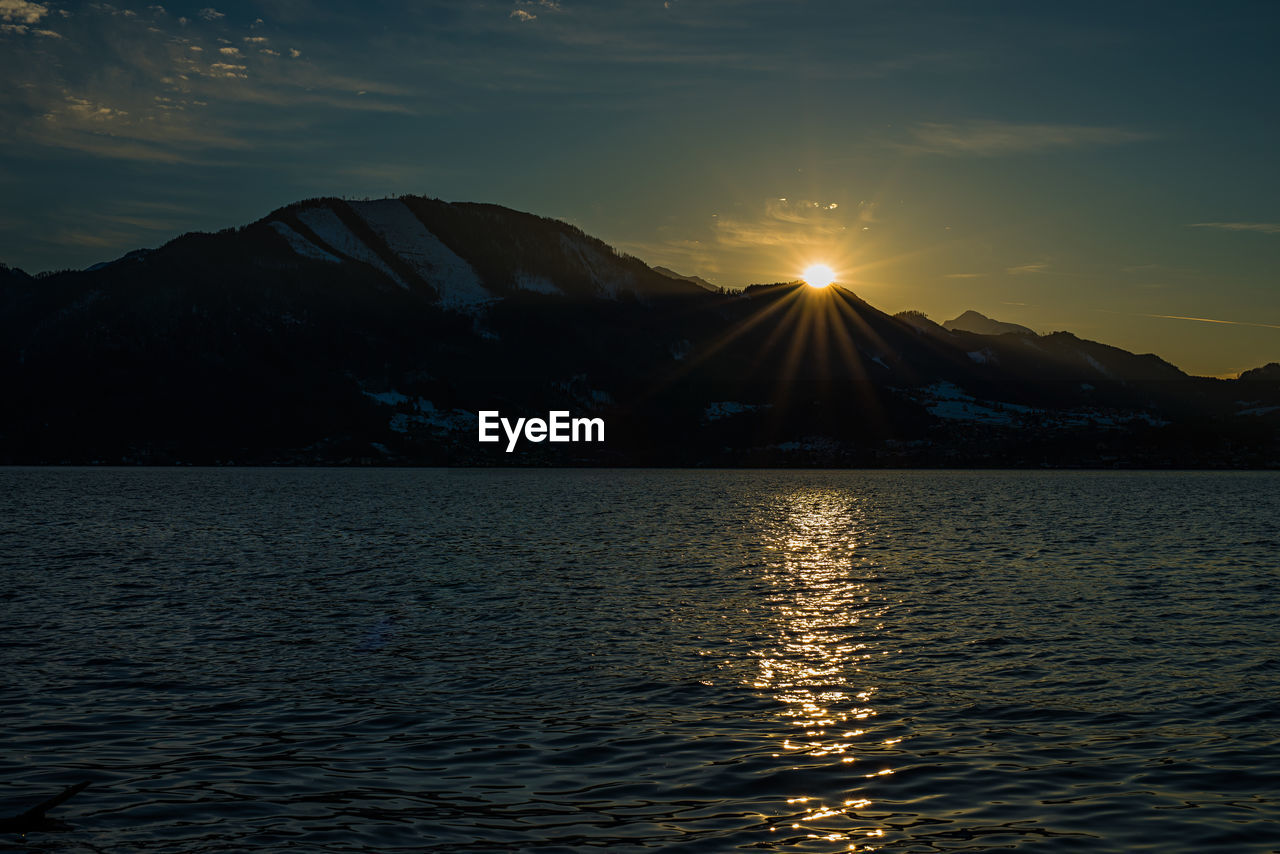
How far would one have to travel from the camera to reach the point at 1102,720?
27562mm

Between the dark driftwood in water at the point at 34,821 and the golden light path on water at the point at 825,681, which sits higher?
the dark driftwood in water at the point at 34,821

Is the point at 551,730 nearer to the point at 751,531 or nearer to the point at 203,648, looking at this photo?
the point at 203,648

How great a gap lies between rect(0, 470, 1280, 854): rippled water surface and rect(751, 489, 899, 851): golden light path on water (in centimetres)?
14

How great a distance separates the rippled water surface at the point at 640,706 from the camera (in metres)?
19.7

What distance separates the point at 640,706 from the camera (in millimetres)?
29125

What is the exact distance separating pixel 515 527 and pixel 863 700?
8224 cm

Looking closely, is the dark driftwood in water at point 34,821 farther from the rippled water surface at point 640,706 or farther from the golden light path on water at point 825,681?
the golden light path on water at point 825,681

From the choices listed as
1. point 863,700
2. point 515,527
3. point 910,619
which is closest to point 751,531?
point 515,527

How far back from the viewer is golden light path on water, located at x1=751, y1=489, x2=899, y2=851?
2014 cm

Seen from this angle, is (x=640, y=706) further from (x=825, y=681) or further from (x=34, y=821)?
(x=34, y=821)

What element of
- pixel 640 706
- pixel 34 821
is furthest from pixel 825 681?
pixel 34 821

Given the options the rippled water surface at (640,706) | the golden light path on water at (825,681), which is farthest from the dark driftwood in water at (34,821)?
the golden light path on water at (825,681)

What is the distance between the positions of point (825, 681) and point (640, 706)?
7.23 meters

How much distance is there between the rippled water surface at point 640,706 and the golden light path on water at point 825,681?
0.45ft
